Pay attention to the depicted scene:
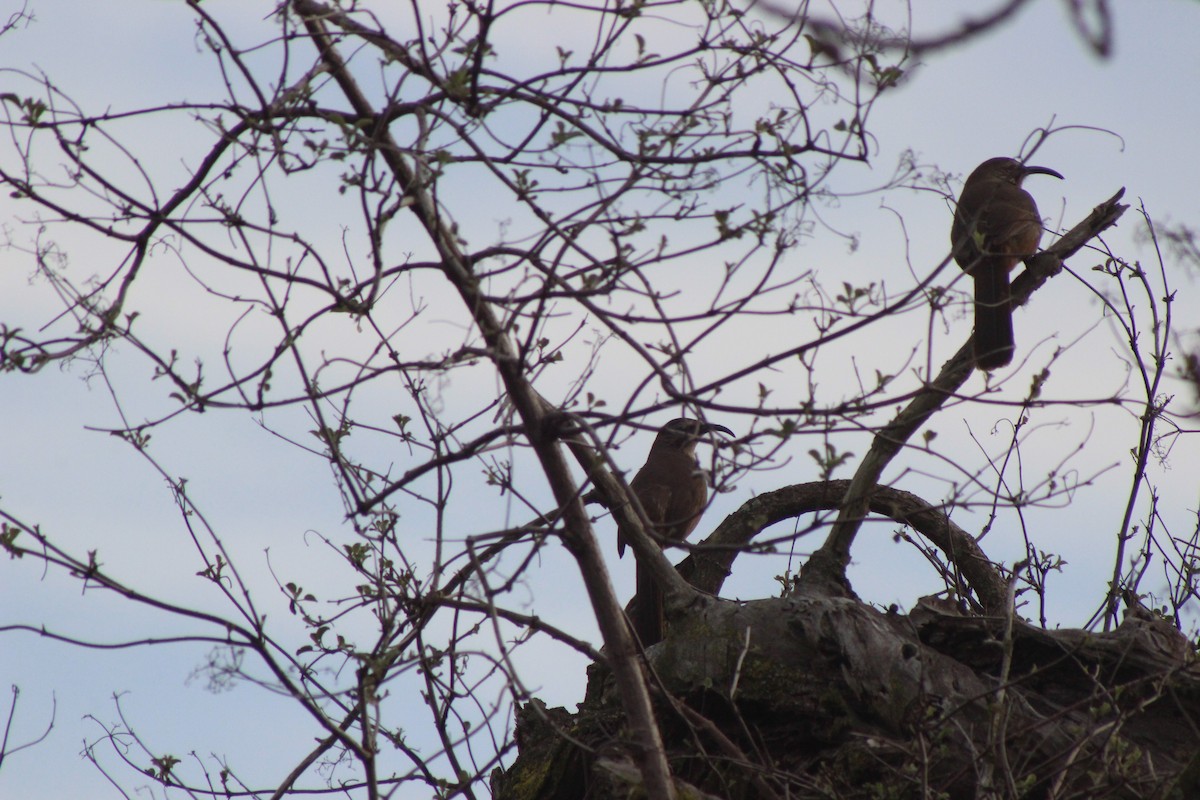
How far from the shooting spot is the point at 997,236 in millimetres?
6773

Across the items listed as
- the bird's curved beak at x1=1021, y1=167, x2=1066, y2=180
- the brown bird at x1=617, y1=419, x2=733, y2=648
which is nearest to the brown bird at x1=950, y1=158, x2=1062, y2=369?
the bird's curved beak at x1=1021, y1=167, x2=1066, y2=180

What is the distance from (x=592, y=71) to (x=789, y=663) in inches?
93.9

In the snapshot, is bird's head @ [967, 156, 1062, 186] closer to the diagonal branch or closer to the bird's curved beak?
the bird's curved beak

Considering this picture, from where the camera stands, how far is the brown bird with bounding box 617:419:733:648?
6.28 m

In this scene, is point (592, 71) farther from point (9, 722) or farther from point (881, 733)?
point (9, 722)

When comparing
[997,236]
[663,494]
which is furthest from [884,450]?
[663,494]

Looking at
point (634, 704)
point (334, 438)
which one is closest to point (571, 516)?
point (634, 704)

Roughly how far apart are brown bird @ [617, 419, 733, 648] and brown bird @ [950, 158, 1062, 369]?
1.50m

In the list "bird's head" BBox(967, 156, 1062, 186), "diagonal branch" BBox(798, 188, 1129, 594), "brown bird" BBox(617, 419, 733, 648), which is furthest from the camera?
"bird's head" BBox(967, 156, 1062, 186)

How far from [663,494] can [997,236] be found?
2615 millimetres

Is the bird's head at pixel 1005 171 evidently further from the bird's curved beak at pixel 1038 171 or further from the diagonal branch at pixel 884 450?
the diagonal branch at pixel 884 450

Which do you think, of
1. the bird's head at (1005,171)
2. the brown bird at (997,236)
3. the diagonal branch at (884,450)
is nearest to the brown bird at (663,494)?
the diagonal branch at (884,450)

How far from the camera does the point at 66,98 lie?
3699mm

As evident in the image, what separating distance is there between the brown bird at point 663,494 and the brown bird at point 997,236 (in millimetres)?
1500
